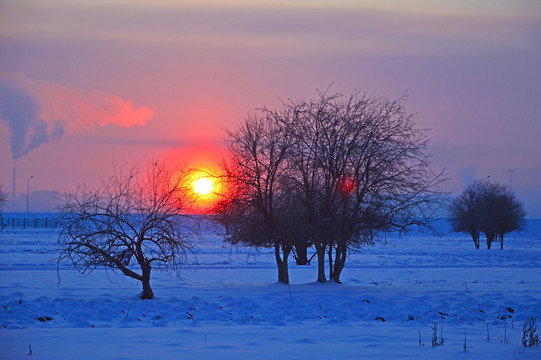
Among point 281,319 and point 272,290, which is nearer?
point 281,319

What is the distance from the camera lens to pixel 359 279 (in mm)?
28125

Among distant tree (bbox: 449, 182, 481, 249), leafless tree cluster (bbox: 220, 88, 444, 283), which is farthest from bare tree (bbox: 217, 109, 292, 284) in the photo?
distant tree (bbox: 449, 182, 481, 249)

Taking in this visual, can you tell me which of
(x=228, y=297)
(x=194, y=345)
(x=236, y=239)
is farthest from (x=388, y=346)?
(x=236, y=239)

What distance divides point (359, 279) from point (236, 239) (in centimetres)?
782

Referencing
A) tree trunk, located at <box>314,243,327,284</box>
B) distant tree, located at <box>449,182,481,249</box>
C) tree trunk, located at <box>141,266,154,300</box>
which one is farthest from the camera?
distant tree, located at <box>449,182,481,249</box>

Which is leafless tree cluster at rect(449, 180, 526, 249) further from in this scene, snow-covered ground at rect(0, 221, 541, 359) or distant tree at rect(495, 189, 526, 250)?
snow-covered ground at rect(0, 221, 541, 359)

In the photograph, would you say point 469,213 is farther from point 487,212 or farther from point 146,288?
point 146,288

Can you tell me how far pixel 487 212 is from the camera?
74625 millimetres

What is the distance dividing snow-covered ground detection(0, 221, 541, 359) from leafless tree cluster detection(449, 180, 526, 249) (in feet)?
160

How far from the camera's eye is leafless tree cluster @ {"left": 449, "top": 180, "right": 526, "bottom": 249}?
73.9 m

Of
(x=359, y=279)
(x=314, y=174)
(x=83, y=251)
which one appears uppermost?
(x=314, y=174)

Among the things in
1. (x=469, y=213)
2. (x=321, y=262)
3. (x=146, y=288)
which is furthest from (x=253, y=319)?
(x=469, y=213)

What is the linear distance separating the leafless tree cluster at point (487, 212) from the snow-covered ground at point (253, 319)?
48708 millimetres

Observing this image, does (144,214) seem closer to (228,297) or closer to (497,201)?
(228,297)
